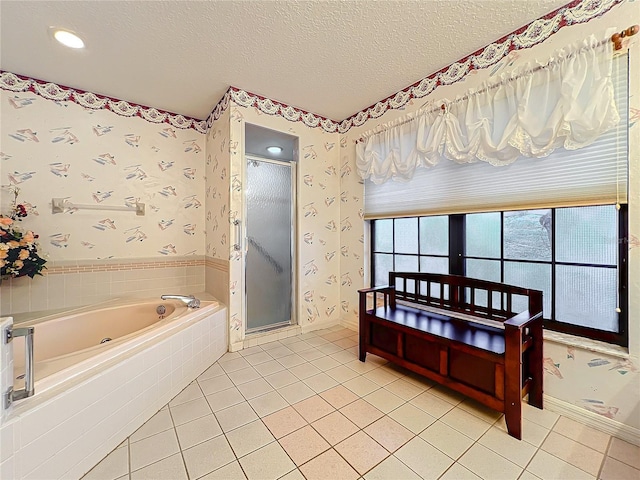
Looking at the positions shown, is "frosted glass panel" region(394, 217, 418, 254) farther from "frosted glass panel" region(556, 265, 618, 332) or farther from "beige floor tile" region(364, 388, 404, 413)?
"beige floor tile" region(364, 388, 404, 413)

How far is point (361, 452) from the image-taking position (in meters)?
1.33

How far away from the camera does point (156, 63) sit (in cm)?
209

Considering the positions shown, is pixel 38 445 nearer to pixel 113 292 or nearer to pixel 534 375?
pixel 113 292

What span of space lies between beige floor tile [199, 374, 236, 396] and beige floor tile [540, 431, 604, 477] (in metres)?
1.93

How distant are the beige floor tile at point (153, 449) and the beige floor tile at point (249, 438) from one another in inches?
10.9

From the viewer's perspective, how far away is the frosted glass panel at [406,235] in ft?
8.39

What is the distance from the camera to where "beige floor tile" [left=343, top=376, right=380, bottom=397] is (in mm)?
1840

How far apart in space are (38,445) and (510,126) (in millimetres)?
2910

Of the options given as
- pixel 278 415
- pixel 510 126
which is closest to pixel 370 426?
pixel 278 415

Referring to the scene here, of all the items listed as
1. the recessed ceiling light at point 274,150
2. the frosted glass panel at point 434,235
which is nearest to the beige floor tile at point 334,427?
the frosted glass panel at point 434,235

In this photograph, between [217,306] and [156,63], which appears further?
[217,306]

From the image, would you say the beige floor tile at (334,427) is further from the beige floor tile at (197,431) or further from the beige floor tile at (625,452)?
the beige floor tile at (625,452)

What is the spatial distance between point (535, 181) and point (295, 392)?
213 centimetres

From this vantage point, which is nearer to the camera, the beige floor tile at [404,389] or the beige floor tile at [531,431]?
the beige floor tile at [531,431]
